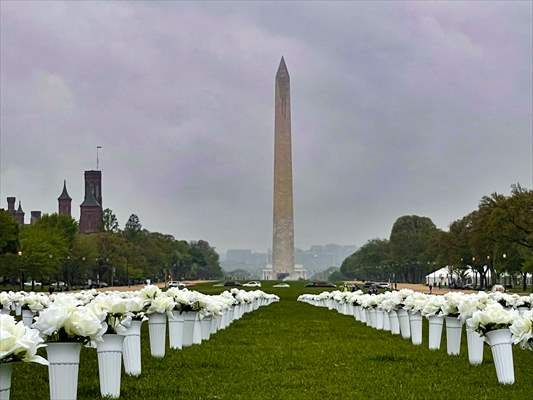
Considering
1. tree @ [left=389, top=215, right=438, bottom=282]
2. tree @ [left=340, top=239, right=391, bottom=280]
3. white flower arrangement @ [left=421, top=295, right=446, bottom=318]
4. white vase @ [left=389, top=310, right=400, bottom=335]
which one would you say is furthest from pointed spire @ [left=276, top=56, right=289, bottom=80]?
white flower arrangement @ [left=421, top=295, right=446, bottom=318]

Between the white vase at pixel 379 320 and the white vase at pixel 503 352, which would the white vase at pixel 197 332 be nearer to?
the white vase at pixel 503 352

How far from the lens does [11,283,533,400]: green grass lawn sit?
11805mm

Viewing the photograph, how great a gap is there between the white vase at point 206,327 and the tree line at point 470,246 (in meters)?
50.9

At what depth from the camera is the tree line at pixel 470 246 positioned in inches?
2808

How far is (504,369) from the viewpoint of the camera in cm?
1289

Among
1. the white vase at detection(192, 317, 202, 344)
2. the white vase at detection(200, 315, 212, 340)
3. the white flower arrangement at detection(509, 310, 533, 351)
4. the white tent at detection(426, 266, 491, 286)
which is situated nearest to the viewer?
the white flower arrangement at detection(509, 310, 533, 351)

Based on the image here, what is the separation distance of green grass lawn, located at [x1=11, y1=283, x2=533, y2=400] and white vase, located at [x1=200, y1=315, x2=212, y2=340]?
0.29 meters

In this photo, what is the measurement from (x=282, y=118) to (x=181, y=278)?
7264cm

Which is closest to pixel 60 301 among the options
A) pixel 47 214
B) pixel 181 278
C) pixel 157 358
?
pixel 157 358

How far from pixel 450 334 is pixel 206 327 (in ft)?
20.3

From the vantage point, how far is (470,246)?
91688 mm

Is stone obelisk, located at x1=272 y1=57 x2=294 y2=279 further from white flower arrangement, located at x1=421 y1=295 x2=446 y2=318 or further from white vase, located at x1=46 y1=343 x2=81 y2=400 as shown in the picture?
white vase, located at x1=46 y1=343 x2=81 y2=400

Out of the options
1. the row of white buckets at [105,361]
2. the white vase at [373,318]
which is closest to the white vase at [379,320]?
the white vase at [373,318]

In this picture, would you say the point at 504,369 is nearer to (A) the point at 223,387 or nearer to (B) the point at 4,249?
(A) the point at 223,387
